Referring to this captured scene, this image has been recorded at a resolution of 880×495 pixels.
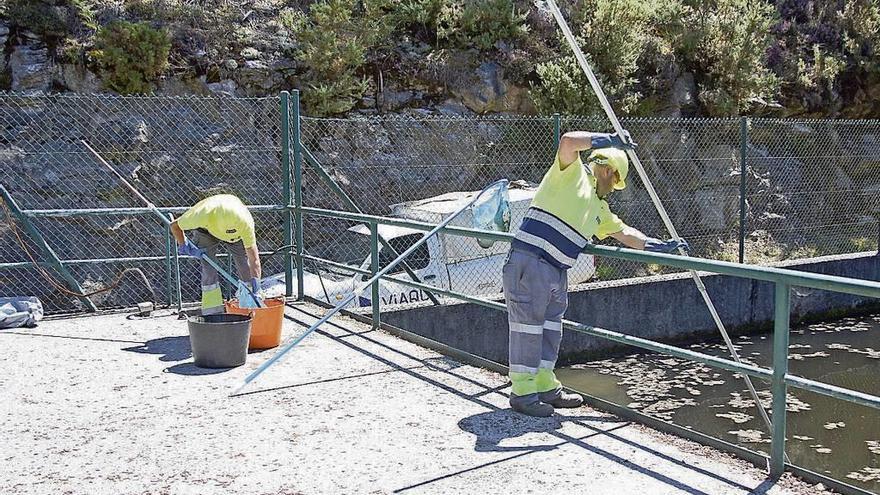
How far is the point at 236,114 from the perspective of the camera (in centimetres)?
1252

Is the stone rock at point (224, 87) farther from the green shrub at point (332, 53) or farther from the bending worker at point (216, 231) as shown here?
the bending worker at point (216, 231)

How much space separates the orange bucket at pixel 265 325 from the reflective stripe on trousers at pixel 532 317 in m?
2.36

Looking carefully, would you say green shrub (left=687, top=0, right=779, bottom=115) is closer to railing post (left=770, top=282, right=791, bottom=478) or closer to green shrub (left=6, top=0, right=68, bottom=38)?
green shrub (left=6, top=0, right=68, bottom=38)

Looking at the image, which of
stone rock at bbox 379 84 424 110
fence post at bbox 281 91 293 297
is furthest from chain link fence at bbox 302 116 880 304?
fence post at bbox 281 91 293 297

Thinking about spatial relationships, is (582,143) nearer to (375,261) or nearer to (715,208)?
(375,261)

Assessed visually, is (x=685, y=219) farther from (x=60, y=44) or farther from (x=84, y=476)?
(x=84, y=476)

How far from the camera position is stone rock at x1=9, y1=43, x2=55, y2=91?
482 inches

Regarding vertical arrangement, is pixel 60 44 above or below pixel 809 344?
above

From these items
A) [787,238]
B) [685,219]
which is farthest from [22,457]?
[787,238]

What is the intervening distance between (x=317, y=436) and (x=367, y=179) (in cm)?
863

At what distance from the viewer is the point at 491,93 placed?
48.3ft

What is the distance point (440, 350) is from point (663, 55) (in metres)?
11.3

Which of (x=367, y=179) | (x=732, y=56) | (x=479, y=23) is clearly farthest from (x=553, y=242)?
(x=732, y=56)

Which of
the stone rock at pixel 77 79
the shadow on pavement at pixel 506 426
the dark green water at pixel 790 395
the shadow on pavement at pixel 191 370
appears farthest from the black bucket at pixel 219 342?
the stone rock at pixel 77 79
